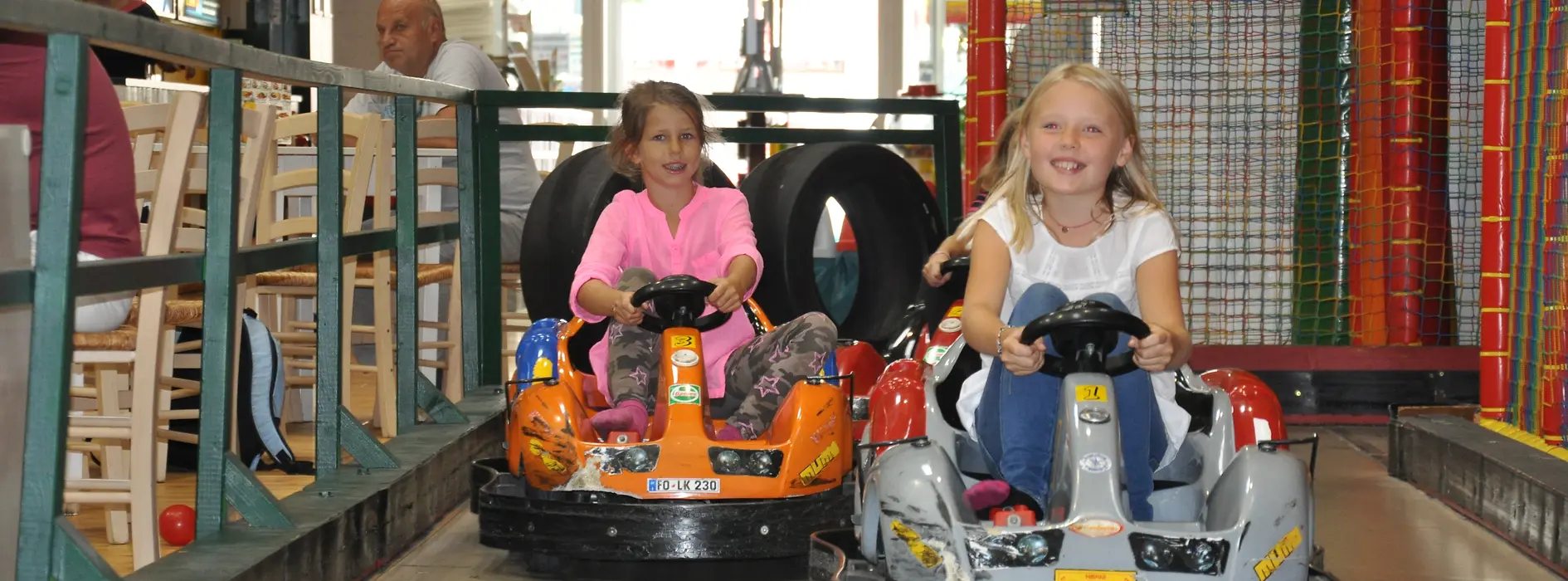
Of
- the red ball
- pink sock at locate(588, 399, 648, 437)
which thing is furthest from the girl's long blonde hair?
the red ball

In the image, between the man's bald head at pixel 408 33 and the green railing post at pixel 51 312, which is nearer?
the green railing post at pixel 51 312

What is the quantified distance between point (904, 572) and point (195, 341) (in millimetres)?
2417

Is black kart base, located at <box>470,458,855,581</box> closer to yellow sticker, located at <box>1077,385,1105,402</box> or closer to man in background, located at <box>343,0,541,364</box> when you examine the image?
yellow sticker, located at <box>1077,385,1105,402</box>

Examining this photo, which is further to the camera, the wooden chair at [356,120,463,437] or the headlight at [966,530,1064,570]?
the wooden chair at [356,120,463,437]

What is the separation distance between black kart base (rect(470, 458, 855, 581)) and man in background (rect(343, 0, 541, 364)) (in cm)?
214

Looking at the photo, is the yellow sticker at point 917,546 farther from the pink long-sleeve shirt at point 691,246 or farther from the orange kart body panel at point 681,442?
the pink long-sleeve shirt at point 691,246

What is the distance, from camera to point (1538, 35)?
380 cm

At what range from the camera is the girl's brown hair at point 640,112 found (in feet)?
11.6

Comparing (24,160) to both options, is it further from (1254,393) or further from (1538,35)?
(1538,35)

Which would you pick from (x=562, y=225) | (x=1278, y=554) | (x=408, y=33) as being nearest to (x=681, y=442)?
(x=1278, y=554)

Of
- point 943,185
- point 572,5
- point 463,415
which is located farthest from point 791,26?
point 463,415

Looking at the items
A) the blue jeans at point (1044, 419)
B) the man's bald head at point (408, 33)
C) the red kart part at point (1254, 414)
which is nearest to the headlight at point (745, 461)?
the blue jeans at point (1044, 419)

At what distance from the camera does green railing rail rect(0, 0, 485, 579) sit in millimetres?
2010

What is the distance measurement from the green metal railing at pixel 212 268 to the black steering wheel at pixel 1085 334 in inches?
47.1
